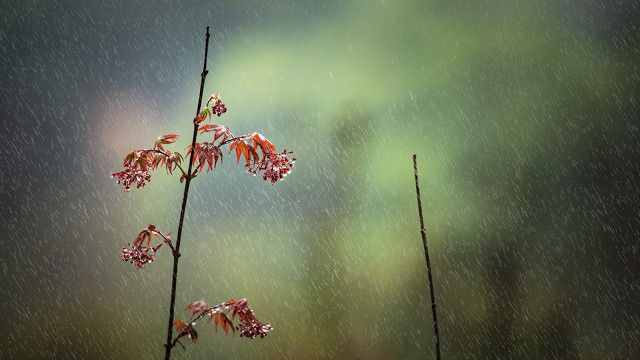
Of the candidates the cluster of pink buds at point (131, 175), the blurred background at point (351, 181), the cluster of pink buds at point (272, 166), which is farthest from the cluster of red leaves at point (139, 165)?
the blurred background at point (351, 181)

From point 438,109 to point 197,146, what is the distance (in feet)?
6.33

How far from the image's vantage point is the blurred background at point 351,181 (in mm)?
2689

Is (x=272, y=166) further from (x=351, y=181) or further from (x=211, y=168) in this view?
(x=351, y=181)

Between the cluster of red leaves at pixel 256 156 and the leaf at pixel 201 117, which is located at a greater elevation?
the leaf at pixel 201 117

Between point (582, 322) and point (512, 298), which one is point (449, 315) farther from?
point (582, 322)

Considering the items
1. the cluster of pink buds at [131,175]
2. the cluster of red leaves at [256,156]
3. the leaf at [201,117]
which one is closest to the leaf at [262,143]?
the cluster of red leaves at [256,156]

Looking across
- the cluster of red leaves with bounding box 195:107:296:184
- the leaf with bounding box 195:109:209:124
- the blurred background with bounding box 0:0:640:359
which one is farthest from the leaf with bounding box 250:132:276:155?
the blurred background with bounding box 0:0:640:359

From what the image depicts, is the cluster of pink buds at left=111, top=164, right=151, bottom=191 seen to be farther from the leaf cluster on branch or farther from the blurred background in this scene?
the blurred background

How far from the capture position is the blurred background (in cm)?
269

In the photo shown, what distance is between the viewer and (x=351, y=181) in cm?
289

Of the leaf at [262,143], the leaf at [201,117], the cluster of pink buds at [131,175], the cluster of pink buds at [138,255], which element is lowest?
the cluster of pink buds at [138,255]

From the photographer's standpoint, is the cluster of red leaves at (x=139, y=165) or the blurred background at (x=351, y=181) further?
the blurred background at (x=351, y=181)

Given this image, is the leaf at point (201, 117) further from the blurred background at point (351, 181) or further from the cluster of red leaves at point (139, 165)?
the blurred background at point (351, 181)

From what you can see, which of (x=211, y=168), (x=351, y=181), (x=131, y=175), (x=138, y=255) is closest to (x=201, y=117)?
(x=211, y=168)
